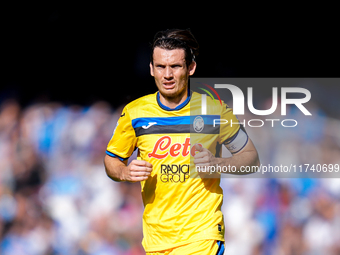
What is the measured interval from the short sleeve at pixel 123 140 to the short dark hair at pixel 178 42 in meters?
0.51

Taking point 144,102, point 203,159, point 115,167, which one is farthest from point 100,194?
point 203,159

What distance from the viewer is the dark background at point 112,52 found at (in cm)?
473

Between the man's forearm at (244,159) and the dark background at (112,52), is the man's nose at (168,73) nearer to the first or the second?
the man's forearm at (244,159)

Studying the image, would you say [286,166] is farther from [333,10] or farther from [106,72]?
[106,72]

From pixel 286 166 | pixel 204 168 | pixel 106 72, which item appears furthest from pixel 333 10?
pixel 204 168

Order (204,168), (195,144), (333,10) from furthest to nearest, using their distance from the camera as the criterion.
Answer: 1. (333,10)
2. (195,144)
3. (204,168)

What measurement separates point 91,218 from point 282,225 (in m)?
2.21

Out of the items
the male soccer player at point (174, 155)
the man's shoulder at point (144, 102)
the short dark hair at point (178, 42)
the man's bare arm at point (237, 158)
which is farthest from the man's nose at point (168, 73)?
the man's bare arm at point (237, 158)

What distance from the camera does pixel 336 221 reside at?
468 centimetres

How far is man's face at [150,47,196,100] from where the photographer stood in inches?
114

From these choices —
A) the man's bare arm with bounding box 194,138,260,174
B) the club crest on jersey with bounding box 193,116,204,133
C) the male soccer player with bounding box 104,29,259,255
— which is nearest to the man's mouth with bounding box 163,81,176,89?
the male soccer player with bounding box 104,29,259,255

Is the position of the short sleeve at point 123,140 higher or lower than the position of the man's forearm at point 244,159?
higher

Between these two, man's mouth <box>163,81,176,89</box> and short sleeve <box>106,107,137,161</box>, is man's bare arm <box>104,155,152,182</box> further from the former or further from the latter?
man's mouth <box>163,81,176,89</box>

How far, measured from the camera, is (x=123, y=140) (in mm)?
3039
